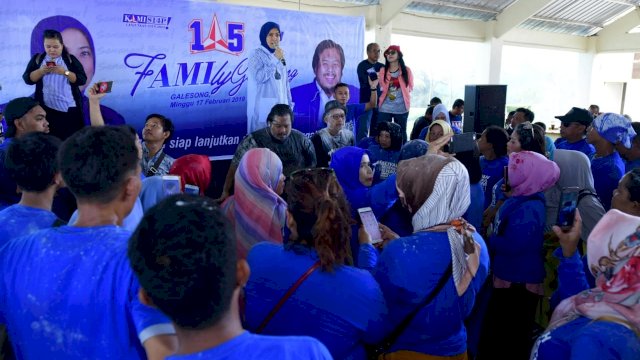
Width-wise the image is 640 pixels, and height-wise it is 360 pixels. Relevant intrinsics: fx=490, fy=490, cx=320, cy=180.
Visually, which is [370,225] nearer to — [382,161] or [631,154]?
[382,161]

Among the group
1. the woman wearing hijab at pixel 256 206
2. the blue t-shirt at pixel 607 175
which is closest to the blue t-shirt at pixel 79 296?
the woman wearing hijab at pixel 256 206

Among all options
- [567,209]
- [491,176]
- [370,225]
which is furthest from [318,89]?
[567,209]

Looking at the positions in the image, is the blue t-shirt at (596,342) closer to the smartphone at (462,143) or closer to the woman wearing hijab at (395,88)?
the smartphone at (462,143)

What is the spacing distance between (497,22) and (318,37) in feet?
23.7

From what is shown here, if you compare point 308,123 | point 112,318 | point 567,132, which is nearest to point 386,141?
point 567,132

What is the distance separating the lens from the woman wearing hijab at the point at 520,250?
2545 mm

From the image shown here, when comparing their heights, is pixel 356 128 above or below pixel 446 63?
below

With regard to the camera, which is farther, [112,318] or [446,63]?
[446,63]

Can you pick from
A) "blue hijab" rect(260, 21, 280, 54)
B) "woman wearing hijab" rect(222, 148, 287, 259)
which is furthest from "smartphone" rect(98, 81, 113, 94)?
"woman wearing hijab" rect(222, 148, 287, 259)

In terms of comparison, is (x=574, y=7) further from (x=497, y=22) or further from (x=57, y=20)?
(x=57, y=20)

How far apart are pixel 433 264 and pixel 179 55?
460 cm

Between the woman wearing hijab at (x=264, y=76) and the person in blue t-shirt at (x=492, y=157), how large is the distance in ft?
10.2

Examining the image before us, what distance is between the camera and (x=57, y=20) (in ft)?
15.1

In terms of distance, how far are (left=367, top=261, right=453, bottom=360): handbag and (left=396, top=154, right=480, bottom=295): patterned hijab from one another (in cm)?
3
